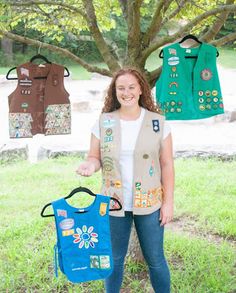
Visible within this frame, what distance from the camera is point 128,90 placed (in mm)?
2260

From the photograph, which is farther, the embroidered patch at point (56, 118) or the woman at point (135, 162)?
the embroidered patch at point (56, 118)

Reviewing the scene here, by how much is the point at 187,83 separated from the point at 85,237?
1.13 metres

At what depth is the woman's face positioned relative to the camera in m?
2.25

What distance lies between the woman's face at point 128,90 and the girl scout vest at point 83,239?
479mm

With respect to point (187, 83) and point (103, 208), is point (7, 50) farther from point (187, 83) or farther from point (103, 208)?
point (103, 208)

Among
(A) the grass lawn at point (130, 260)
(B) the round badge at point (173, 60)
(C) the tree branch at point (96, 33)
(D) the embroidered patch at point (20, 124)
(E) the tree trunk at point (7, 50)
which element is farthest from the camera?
(E) the tree trunk at point (7, 50)

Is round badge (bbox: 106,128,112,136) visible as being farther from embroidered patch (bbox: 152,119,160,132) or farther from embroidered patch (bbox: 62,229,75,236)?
embroidered patch (bbox: 62,229,75,236)

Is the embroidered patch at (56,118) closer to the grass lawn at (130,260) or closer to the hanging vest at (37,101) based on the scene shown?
the hanging vest at (37,101)

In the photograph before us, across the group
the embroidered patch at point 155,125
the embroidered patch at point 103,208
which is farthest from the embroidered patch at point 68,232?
the embroidered patch at point 155,125

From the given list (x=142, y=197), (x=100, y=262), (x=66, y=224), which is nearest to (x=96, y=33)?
(x=142, y=197)

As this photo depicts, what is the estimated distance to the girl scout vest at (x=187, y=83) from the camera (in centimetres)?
269

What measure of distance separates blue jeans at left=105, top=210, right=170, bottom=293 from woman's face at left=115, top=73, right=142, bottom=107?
546mm

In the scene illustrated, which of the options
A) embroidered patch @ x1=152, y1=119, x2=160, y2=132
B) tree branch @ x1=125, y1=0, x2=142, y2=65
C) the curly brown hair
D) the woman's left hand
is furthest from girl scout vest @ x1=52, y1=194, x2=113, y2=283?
tree branch @ x1=125, y1=0, x2=142, y2=65

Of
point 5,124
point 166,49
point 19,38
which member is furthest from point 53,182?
point 5,124
